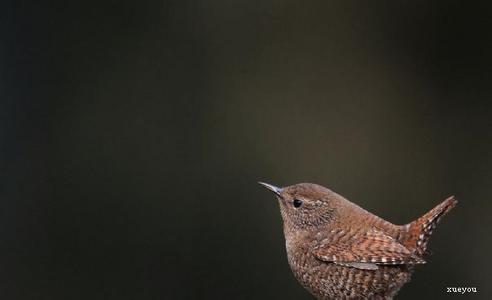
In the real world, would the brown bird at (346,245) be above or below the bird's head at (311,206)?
below

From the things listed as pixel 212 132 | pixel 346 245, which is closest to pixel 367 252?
pixel 346 245

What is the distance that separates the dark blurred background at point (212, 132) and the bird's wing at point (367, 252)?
1.74 meters

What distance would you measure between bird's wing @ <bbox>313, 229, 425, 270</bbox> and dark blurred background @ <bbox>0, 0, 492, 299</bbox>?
1.74m

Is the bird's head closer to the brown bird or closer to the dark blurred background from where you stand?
the brown bird

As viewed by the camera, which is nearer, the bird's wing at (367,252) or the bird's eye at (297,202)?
the bird's wing at (367,252)

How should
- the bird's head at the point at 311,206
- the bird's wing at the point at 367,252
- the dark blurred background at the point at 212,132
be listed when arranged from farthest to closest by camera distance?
the dark blurred background at the point at 212,132 → the bird's head at the point at 311,206 → the bird's wing at the point at 367,252

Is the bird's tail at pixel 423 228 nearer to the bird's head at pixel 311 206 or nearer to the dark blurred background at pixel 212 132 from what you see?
the bird's head at pixel 311 206

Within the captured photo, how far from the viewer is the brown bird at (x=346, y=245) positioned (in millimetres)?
2043

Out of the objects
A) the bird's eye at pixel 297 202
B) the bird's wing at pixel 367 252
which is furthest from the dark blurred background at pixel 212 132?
the bird's wing at pixel 367 252

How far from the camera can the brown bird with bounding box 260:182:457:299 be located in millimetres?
2043

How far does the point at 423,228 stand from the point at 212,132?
2074 mm

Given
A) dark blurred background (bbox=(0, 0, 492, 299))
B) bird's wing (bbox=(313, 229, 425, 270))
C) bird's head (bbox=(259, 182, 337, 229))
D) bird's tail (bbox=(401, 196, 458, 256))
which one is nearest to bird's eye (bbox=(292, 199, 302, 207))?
bird's head (bbox=(259, 182, 337, 229))

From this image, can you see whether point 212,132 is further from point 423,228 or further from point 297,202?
point 423,228

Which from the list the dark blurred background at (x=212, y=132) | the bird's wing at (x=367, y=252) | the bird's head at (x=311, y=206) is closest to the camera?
the bird's wing at (x=367, y=252)
